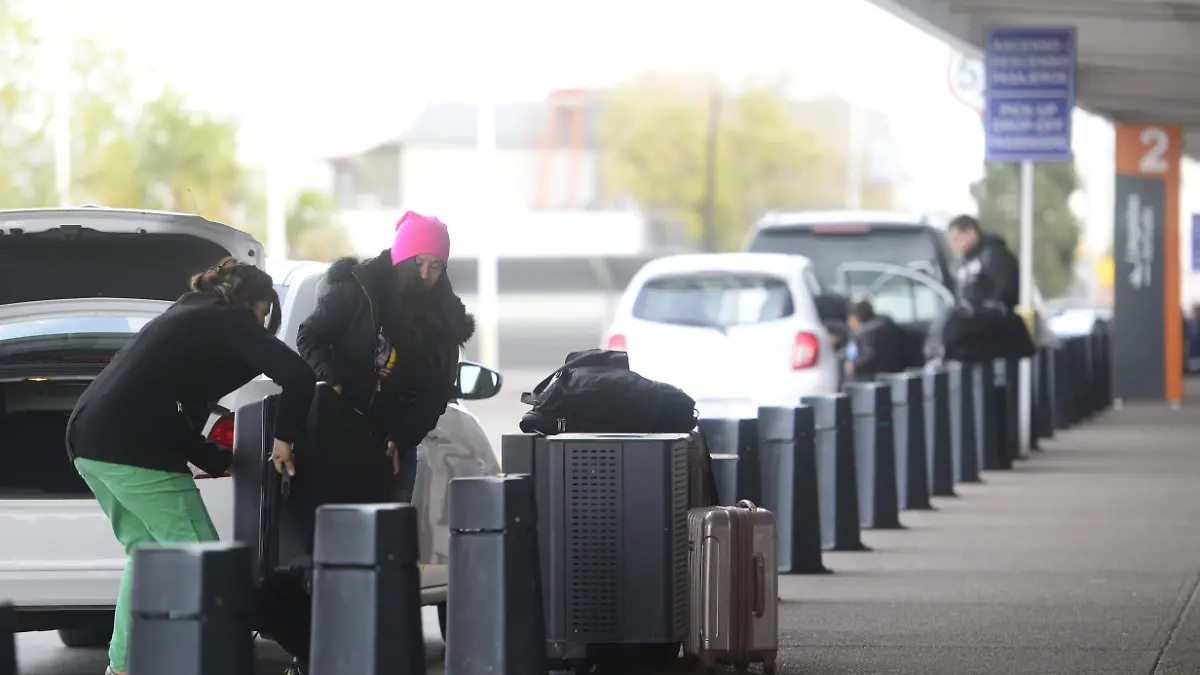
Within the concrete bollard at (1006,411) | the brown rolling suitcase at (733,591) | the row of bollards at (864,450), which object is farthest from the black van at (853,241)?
the brown rolling suitcase at (733,591)

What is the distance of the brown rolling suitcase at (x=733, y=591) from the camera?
7.77 m

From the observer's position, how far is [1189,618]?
377 inches

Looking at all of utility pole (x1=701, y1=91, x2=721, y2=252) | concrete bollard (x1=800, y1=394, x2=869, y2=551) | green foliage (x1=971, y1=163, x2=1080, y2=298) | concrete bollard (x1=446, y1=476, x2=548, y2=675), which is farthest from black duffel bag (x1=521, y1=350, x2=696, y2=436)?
utility pole (x1=701, y1=91, x2=721, y2=252)

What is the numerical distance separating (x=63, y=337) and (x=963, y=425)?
34.6 feet

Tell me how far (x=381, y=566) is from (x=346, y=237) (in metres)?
90.9

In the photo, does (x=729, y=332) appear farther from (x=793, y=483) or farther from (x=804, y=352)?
(x=793, y=483)

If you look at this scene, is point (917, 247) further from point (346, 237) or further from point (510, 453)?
point (346, 237)

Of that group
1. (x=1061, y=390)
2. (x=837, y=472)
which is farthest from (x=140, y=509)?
(x=1061, y=390)

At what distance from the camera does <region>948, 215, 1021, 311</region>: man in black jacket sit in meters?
18.0

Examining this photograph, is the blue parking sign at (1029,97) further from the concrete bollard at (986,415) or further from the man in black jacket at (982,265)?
the concrete bollard at (986,415)

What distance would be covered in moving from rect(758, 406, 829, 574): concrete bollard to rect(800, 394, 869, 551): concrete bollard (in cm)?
88

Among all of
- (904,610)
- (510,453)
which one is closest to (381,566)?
(510,453)

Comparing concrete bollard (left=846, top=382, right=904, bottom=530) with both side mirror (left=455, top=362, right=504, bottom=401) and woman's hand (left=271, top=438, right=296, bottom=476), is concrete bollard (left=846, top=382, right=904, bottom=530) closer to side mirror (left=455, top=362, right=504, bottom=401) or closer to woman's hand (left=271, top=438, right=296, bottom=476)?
side mirror (left=455, top=362, right=504, bottom=401)

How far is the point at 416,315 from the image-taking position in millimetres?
7988
